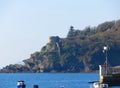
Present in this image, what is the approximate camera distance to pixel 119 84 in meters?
88.9

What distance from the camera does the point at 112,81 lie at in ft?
292

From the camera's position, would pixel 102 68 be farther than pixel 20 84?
Yes

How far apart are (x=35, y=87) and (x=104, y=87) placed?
7.78m

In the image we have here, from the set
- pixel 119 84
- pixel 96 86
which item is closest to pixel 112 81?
pixel 119 84

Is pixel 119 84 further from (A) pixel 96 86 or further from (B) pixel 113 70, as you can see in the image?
(A) pixel 96 86

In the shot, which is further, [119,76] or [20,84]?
[119,76]

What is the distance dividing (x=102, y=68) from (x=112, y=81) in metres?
3.05

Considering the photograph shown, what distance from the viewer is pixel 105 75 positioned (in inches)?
3509

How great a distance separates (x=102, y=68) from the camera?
299 feet

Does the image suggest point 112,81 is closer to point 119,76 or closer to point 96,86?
point 119,76

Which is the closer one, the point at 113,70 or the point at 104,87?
the point at 104,87

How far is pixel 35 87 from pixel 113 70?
70.8 ft

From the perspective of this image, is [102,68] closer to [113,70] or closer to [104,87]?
[113,70]

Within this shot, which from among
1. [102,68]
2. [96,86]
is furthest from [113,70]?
[96,86]
